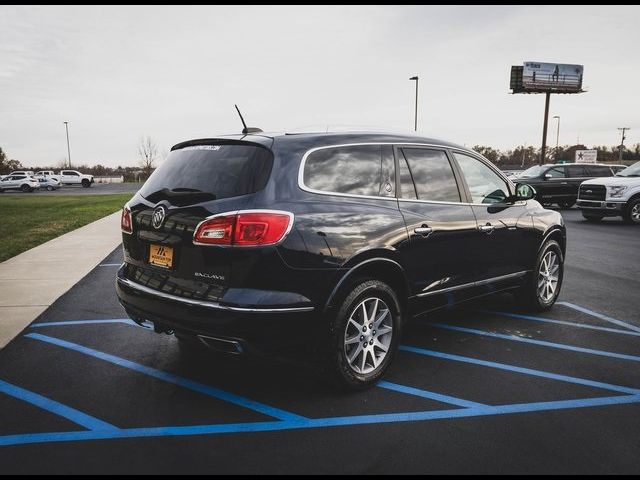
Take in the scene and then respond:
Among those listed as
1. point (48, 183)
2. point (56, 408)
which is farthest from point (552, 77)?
point (56, 408)

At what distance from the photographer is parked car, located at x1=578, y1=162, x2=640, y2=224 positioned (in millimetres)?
14586

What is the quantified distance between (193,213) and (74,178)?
59.6m

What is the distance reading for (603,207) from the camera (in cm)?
1482

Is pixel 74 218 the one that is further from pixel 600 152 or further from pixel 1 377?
pixel 600 152

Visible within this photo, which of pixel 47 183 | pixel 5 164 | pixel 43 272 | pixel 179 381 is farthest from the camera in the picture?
pixel 5 164

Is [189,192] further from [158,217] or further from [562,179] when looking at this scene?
[562,179]

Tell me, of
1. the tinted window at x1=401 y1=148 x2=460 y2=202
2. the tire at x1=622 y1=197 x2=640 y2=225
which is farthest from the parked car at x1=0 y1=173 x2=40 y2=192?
the tinted window at x1=401 y1=148 x2=460 y2=202

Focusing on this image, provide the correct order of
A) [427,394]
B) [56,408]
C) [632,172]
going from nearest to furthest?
[56,408]
[427,394]
[632,172]

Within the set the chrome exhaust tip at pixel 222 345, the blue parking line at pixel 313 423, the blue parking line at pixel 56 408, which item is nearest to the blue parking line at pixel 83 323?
the blue parking line at pixel 56 408

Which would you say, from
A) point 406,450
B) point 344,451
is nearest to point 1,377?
point 344,451

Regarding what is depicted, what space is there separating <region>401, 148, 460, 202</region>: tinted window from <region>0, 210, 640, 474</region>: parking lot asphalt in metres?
1.39

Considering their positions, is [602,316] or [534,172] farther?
[534,172]

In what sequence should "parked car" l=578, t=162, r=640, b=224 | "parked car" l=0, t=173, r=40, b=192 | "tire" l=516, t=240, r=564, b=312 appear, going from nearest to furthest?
"tire" l=516, t=240, r=564, b=312
"parked car" l=578, t=162, r=640, b=224
"parked car" l=0, t=173, r=40, b=192

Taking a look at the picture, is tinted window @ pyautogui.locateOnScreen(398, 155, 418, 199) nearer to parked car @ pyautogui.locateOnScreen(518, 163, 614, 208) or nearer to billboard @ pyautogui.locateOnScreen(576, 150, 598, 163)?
parked car @ pyautogui.locateOnScreen(518, 163, 614, 208)
